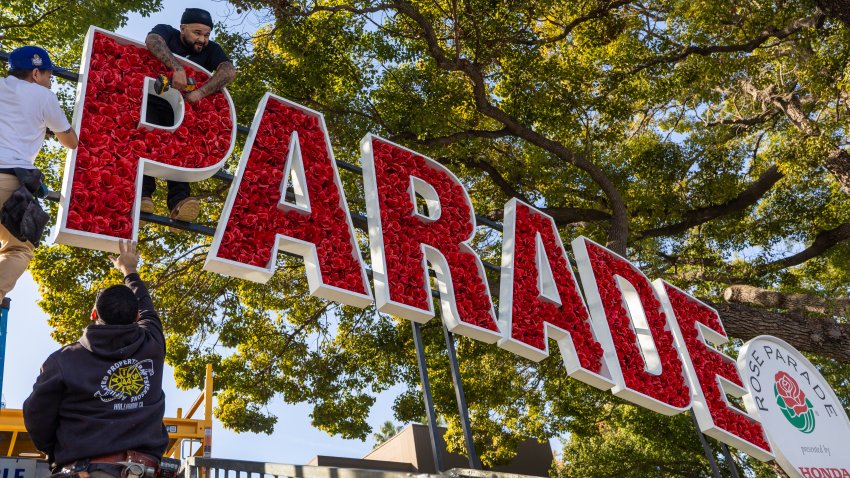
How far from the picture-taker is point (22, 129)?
17.6 feet

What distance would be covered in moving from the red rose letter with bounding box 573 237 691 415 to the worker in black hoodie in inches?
251

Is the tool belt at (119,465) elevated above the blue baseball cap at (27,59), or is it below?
below

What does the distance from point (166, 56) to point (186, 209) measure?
4.40 ft

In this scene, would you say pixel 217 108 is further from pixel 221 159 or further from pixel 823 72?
pixel 823 72

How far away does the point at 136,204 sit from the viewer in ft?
20.9

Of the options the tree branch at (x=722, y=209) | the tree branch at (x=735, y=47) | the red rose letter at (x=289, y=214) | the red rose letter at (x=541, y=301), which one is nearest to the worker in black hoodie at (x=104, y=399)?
the red rose letter at (x=289, y=214)

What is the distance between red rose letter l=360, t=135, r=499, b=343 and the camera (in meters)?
7.86

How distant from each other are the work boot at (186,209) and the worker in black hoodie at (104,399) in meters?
2.55

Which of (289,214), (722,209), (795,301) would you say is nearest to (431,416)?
(289,214)

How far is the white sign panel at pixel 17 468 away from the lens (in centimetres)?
601

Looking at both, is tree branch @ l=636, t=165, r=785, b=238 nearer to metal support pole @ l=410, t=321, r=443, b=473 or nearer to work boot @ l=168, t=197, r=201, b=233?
metal support pole @ l=410, t=321, r=443, b=473

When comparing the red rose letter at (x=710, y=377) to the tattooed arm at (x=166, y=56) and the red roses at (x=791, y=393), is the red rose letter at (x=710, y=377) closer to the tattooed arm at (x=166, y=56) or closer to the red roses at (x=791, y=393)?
the red roses at (x=791, y=393)

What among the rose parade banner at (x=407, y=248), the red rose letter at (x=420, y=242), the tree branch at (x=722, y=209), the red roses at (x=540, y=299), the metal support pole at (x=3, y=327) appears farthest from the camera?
the tree branch at (x=722, y=209)

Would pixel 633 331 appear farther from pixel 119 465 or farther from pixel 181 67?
pixel 119 465
